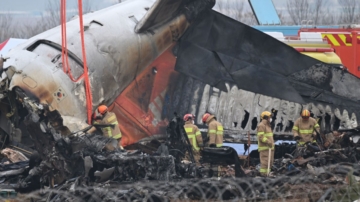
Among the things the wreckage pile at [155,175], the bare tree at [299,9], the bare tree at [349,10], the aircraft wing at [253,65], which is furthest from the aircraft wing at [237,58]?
the bare tree at [299,9]

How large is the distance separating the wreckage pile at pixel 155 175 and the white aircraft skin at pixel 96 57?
3.77 ft

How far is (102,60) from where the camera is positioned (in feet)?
42.0

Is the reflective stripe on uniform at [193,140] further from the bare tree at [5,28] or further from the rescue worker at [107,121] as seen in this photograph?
the bare tree at [5,28]

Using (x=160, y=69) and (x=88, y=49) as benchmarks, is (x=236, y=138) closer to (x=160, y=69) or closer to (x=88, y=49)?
(x=160, y=69)

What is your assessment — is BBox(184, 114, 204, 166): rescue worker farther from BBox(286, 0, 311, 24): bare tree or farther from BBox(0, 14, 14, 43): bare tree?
BBox(0, 14, 14, 43): bare tree

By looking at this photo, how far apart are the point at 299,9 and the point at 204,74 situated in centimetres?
4014

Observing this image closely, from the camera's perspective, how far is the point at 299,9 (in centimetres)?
5372

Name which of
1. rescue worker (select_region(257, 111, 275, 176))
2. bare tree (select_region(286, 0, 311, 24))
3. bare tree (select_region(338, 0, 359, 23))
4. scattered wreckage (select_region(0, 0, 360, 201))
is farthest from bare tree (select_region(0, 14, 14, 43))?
rescue worker (select_region(257, 111, 275, 176))

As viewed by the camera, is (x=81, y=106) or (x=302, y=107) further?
(x=302, y=107)

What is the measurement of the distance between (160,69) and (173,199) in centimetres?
578

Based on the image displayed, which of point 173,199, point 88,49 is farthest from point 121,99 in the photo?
point 173,199

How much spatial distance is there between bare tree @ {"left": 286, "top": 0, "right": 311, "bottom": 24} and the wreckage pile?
38695 millimetres

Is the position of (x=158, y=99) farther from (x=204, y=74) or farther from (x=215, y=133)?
(x=215, y=133)

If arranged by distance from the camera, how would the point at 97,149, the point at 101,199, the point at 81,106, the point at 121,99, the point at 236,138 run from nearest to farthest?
the point at 101,199 → the point at 97,149 → the point at 81,106 → the point at 121,99 → the point at 236,138
